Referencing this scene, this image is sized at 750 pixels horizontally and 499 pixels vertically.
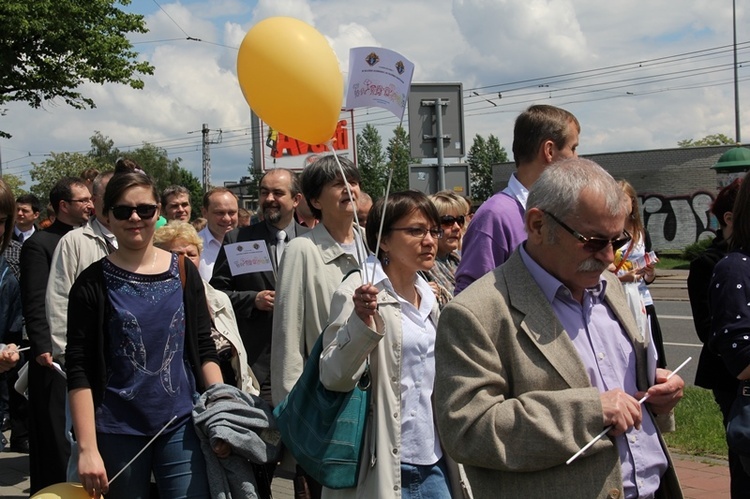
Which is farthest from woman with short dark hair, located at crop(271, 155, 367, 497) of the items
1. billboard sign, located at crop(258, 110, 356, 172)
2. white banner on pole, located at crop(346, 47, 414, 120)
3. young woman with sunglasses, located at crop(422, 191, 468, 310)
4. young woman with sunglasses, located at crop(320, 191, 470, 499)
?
billboard sign, located at crop(258, 110, 356, 172)

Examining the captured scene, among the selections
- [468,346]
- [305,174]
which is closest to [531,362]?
[468,346]

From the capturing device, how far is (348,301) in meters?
3.69

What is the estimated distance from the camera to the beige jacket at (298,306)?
13.9 feet

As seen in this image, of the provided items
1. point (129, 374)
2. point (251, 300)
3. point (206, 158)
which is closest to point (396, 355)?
point (129, 374)

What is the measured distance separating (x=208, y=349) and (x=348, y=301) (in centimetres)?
84

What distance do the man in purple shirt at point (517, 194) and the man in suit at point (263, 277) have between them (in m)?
1.60

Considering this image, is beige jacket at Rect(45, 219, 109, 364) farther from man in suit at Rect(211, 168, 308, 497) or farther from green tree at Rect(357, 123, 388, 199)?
green tree at Rect(357, 123, 388, 199)

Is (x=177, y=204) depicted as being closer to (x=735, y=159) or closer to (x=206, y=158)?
(x=735, y=159)

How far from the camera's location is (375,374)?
3600 millimetres

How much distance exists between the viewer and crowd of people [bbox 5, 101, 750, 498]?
257 centimetres

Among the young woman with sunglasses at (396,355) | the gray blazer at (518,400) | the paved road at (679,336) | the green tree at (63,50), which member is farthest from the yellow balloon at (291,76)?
the green tree at (63,50)

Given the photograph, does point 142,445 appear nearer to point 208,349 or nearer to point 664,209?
point 208,349

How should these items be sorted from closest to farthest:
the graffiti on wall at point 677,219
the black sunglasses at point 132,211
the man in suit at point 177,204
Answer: the black sunglasses at point 132,211 < the man in suit at point 177,204 < the graffiti on wall at point 677,219

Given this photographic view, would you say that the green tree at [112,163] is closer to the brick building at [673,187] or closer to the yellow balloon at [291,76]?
the brick building at [673,187]
